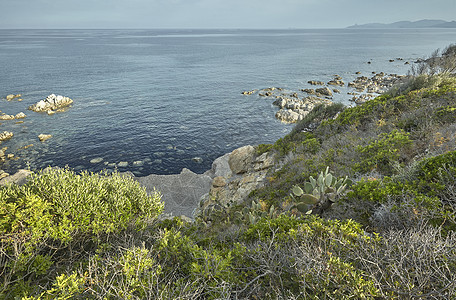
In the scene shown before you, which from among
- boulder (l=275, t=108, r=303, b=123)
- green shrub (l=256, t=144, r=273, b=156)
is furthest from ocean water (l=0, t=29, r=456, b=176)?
green shrub (l=256, t=144, r=273, b=156)

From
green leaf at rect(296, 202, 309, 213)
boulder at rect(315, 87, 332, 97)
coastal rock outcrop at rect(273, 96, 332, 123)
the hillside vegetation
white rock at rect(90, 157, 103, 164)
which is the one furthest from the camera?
boulder at rect(315, 87, 332, 97)

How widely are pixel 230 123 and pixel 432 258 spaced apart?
106 feet

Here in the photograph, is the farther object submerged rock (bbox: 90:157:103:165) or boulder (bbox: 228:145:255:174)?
submerged rock (bbox: 90:157:103:165)

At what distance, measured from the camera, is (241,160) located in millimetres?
21078

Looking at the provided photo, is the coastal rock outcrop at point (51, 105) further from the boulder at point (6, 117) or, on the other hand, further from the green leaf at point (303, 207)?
the green leaf at point (303, 207)

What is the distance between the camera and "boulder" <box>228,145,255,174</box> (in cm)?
2026

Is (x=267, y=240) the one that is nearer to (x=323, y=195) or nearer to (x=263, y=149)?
(x=323, y=195)

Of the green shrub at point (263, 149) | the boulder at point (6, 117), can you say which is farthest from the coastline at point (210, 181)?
the boulder at point (6, 117)

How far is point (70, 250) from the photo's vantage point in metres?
6.23

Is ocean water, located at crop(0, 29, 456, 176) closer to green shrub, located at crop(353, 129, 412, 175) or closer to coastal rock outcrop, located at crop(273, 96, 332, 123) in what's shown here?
coastal rock outcrop, located at crop(273, 96, 332, 123)

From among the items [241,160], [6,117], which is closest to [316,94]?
[241,160]

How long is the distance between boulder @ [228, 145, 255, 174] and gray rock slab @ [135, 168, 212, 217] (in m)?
2.55

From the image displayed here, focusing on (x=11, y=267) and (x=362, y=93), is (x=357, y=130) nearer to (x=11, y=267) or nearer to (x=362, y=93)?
(x=11, y=267)

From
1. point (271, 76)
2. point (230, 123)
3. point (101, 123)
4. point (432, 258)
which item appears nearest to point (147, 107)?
point (101, 123)
